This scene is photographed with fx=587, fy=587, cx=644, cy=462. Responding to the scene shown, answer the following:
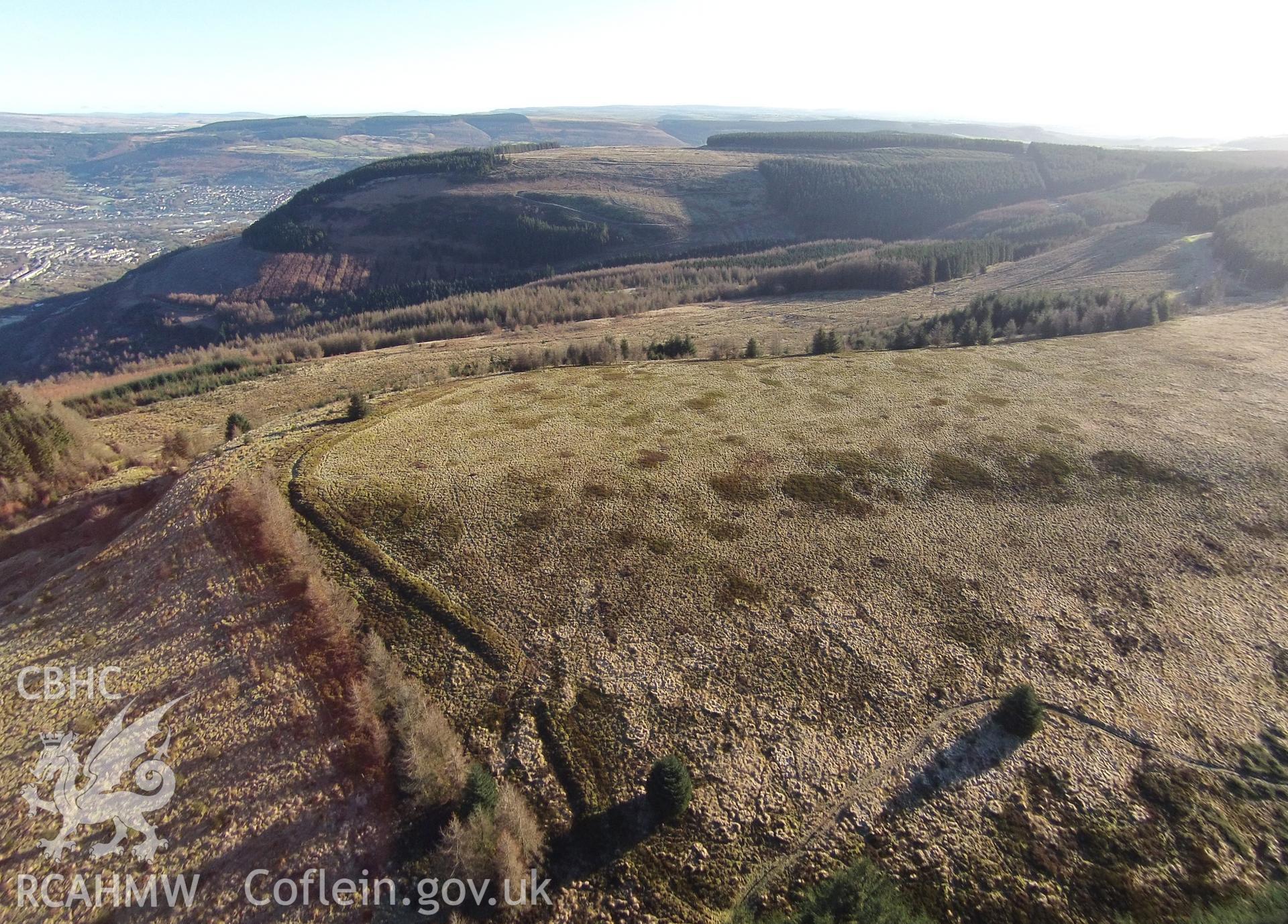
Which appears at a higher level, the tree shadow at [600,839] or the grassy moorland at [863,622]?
the grassy moorland at [863,622]

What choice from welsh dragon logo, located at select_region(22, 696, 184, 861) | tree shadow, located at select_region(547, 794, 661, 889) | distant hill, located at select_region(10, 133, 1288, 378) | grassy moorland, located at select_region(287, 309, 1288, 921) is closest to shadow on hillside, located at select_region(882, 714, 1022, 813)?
grassy moorland, located at select_region(287, 309, 1288, 921)

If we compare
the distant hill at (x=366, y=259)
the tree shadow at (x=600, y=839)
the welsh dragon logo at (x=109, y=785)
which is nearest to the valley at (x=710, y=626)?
the tree shadow at (x=600, y=839)

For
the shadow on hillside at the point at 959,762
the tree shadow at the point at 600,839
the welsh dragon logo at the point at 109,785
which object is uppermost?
the welsh dragon logo at the point at 109,785

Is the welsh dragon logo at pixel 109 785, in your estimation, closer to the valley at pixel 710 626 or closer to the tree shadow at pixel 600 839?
the valley at pixel 710 626

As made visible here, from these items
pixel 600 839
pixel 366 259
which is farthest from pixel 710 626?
pixel 366 259

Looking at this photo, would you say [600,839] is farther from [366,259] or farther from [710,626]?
A: [366,259]

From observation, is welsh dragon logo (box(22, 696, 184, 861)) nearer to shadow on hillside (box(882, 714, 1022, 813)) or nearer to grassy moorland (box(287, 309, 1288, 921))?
grassy moorland (box(287, 309, 1288, 921))
